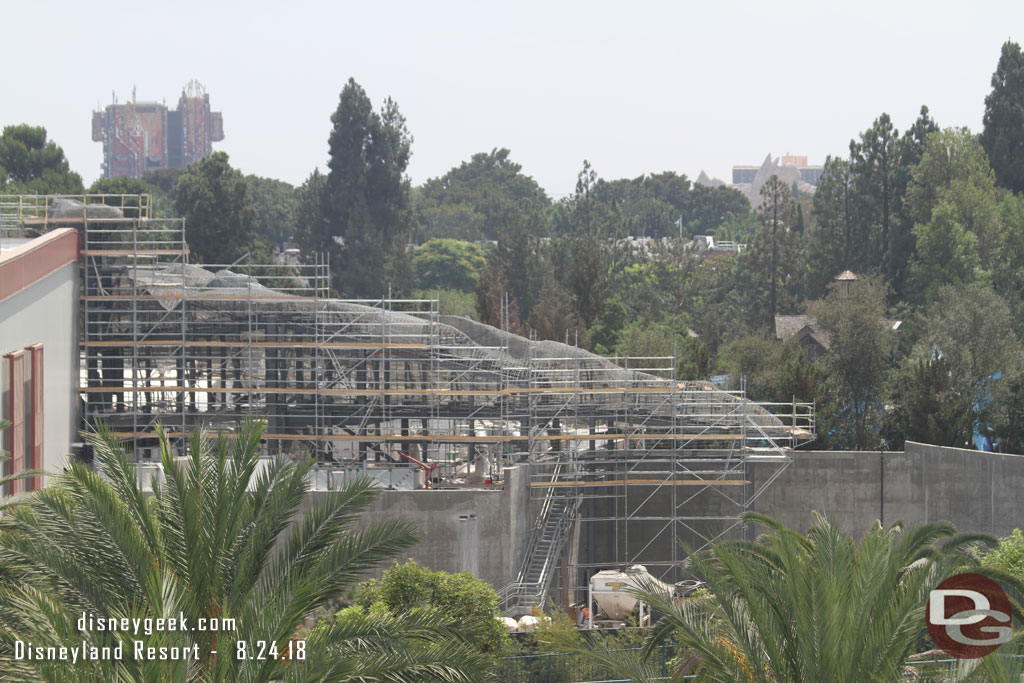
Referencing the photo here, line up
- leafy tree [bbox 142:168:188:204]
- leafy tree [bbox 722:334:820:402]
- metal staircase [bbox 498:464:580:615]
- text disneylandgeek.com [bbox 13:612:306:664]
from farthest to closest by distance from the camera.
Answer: leafy tree [bbox 142:168:188:204]
leafy tree [bbox 722:334:820:402]
metal staircase [bbox 498:464:580:615]
text disneylandgeek.com [bbox 13:612:306:664]

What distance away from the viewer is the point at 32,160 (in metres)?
87.8

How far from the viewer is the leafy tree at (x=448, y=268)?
11306 centimetres

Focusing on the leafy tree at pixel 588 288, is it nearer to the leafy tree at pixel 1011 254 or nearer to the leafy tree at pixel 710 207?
the leafy tree at pixel 1011 254

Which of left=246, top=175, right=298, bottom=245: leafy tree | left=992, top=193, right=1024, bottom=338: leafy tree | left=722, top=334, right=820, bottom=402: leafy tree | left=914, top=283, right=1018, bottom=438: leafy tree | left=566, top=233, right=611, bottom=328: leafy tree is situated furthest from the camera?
left=246, top=175, right=298, bottom=245: leafy tree

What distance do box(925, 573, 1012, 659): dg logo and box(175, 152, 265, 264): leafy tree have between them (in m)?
67.1

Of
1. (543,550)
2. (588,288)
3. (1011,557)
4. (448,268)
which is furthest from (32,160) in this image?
(1011,557)

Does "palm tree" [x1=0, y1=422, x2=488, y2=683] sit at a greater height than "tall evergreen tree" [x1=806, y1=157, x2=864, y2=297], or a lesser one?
lesser

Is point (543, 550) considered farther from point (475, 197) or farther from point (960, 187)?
point (475, 197)

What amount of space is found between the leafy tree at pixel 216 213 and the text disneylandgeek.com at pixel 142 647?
67.9m

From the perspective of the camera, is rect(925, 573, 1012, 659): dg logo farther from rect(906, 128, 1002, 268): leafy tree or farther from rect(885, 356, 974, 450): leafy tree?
rect(906, 128, 1002, 268): leafy tree

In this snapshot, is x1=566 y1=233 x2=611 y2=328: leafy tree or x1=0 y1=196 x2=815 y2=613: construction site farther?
x1=566 y1=233 x2=611 y2=328: leafy tree

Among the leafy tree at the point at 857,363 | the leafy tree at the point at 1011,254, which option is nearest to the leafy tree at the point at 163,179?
the leafy tree at the point at 1011,254

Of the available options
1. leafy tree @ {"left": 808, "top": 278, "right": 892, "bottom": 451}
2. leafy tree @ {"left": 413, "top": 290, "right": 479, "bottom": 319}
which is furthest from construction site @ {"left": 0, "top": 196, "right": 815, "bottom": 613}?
leafy tree @ {"left": 413, "top": 290, "right": 479, "bottom": 319}

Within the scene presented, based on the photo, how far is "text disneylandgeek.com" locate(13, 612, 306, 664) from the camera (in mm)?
11961
